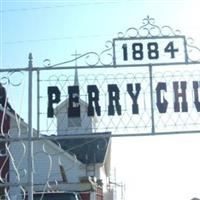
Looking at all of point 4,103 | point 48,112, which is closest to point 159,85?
point 48,112

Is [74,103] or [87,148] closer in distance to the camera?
[74,103]

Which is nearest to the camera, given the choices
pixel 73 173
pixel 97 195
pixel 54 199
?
pixel 54 199

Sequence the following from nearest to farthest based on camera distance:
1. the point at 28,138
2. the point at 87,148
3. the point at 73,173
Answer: the point at 28,138 → the point at 73,173 → the point at 87,148

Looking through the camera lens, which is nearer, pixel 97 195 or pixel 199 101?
pixel 199 101

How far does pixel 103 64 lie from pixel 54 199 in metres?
5.20

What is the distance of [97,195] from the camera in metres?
21.9

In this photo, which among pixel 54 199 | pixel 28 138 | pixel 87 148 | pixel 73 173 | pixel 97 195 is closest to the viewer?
pixel 28 138

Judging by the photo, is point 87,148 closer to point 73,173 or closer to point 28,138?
point 73,173

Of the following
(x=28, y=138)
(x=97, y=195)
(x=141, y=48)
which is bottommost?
(x=97, y=195)

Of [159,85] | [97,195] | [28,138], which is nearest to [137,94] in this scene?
[159,85]

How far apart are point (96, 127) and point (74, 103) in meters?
0.52

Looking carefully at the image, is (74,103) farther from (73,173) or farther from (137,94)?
(73,173)

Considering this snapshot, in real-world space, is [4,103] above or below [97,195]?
above

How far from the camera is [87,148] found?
2903 centimetres
